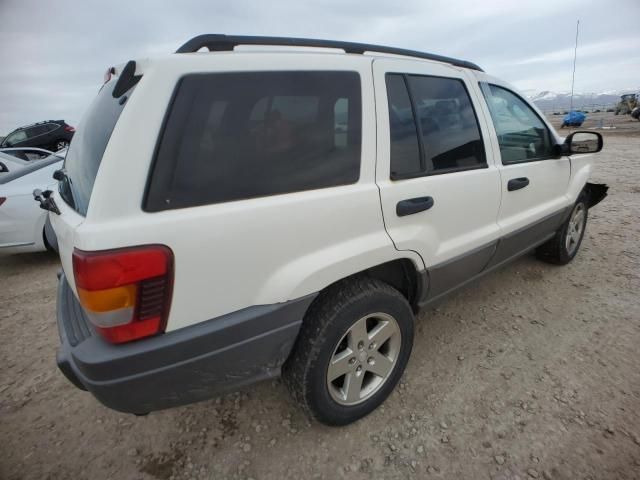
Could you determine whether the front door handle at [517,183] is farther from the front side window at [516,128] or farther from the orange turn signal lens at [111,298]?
the orange turn signal lens at [111,298]

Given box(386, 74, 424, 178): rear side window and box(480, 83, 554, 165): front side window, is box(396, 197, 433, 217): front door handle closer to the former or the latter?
box(386, 74, 424, 178): rear side window

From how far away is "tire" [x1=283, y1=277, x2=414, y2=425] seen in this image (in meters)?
1.60

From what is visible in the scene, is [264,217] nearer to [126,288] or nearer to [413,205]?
[126,288]

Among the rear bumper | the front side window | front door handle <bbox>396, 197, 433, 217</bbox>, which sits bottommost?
the rear bumper

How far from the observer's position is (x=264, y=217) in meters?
1.31

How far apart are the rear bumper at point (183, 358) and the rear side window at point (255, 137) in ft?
1.57

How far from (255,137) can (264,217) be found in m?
0.32

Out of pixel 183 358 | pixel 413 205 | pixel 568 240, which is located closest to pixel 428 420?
pixel 413 205

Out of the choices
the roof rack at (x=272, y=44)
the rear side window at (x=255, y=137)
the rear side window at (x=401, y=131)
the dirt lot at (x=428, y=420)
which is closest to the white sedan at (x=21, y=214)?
the dirt lot at (x=428, y=420)

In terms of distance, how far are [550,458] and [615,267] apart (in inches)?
104

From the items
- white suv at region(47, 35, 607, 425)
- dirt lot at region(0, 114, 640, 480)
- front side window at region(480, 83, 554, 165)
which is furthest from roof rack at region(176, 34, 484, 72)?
dirt lot at region(0, 114, 640, 480)

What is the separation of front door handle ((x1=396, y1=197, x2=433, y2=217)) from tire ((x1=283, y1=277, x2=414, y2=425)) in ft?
1.30

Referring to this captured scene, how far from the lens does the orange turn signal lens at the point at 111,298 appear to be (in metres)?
1.14

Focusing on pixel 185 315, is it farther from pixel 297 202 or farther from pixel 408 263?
pixel 408 263
